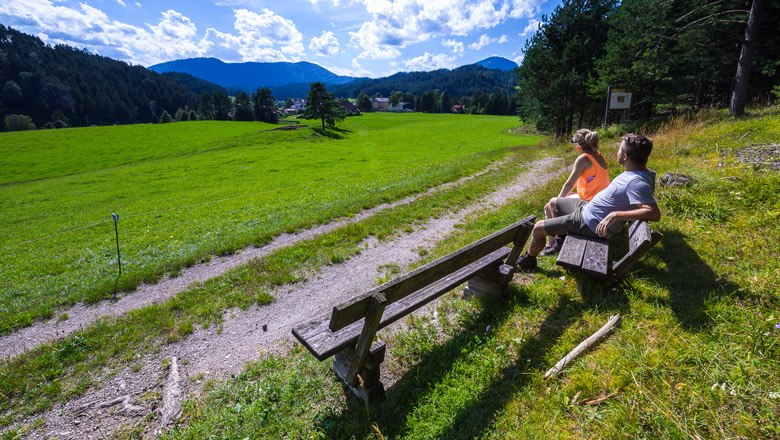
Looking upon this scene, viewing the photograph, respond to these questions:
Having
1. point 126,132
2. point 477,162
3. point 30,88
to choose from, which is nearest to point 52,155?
point 126,132

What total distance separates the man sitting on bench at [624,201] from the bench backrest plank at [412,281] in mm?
1351

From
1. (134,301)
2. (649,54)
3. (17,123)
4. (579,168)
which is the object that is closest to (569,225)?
(579,168)

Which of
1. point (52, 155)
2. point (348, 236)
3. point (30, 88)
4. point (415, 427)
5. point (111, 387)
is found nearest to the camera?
point (415, 427)

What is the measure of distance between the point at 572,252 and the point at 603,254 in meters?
0.37

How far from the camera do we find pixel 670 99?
23500mm

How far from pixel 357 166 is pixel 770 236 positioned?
2892 centimetres

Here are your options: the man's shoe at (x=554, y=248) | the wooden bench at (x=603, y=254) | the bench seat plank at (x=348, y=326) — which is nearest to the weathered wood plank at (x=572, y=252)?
the wooden bench at (x=603, y=254)

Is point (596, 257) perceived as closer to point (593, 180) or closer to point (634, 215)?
point (634, 215)

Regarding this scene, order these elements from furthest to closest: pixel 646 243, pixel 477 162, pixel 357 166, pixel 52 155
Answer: pixel 52 155 → pixel 357 166 → pixel 477 162 → pixel 646 243

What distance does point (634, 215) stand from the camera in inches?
183

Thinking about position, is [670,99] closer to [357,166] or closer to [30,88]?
[357,166]

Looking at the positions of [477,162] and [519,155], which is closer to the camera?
[477,162]

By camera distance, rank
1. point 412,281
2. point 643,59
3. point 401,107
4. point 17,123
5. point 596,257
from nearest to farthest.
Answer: point 412,281, point 596,257, point 643,59, point 17,123, point 401,107

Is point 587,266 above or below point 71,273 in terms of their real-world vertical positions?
above
